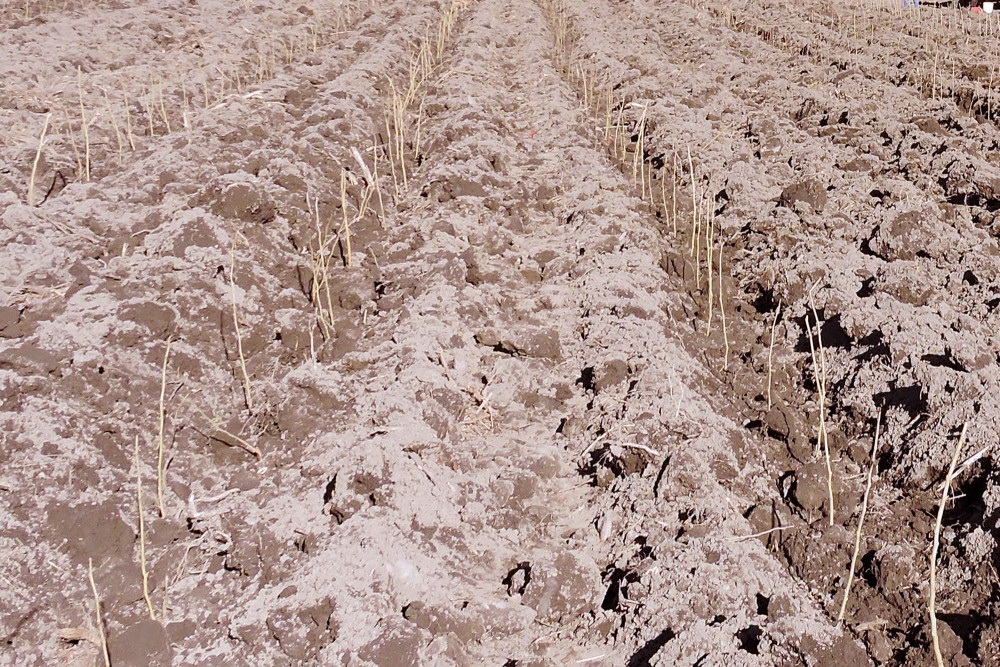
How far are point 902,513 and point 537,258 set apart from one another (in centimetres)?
194

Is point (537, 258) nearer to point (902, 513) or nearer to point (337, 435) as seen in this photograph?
point (337, 435)

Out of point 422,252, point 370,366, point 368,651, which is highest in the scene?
point 422,252

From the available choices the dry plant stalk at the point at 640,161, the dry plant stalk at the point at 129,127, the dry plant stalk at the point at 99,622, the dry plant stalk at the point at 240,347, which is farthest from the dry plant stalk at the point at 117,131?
the dry plant stalk at the point at 640,161

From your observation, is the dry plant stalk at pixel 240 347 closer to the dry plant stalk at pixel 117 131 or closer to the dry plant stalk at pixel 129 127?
the dry plant stalk at pixel 117 131

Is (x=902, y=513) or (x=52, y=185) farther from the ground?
(x=52, y=185)

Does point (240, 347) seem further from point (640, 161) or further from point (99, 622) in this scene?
point (640, 161)

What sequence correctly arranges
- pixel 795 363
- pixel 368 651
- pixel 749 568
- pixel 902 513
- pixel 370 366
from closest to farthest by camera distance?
pixel 368 651 < pixel 749 568 < pixel 902 513 < pixel 370 366 < pixel 795 363

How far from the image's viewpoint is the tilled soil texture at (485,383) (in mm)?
1742

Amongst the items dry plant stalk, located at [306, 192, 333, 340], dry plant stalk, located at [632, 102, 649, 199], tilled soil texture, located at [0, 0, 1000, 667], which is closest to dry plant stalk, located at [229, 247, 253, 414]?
tilled soil texture, located at [0, 0, 1000, 667]

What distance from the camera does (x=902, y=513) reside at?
6.64 feet

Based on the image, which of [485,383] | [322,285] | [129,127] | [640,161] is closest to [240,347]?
[322,285]

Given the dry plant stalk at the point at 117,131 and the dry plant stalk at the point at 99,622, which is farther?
the dry plant stalk at the point at 117,131

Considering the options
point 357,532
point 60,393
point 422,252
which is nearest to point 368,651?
point 357,532

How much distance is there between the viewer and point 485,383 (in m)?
2.62
